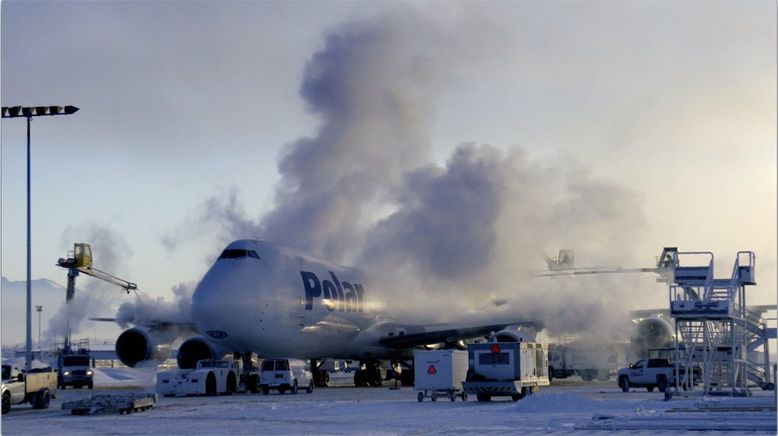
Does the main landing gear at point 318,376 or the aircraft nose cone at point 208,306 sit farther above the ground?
the aircraft nose cone at point 208,306

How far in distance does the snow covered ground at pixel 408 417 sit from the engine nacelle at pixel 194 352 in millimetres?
12418

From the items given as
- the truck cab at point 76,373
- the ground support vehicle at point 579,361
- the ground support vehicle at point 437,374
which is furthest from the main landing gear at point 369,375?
the ground support vehicle at point 437,374

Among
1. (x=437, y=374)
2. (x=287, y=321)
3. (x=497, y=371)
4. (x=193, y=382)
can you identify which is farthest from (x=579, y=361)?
(x=193, y=382)

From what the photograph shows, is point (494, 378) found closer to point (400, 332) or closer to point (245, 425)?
point (245, 425)

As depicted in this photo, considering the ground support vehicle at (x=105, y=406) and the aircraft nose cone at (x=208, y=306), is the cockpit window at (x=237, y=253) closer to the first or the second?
the aircraft nose cone at (x=208, y=306)

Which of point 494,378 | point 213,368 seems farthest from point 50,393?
point 494,378

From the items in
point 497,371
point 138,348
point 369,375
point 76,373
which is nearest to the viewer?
point 497,371

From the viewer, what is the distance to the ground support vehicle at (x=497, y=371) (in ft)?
116

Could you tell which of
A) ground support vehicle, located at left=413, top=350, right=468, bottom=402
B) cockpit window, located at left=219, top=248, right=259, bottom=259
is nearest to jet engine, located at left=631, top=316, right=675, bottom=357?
ground support vehicle, located at left=413, top=350, right=468, bottom=402

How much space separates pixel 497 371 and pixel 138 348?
20266 millimetres

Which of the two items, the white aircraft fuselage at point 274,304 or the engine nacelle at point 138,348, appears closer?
the white aircraft fuselage at point 274,304

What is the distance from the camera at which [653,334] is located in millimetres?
49688

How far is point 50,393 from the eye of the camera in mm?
34156

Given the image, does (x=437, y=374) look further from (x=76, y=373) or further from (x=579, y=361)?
(x=76, y=373)
